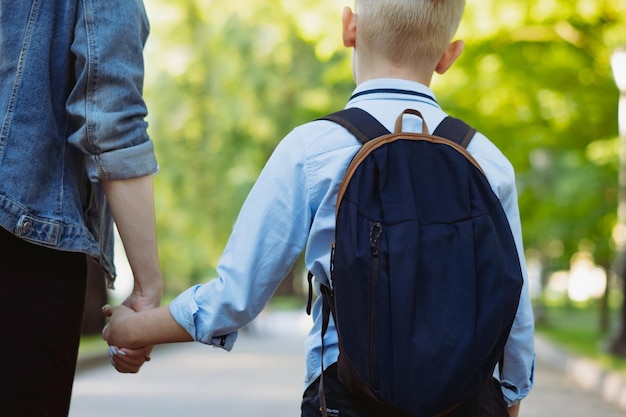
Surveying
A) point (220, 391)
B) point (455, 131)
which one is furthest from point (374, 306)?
point (220, 391)

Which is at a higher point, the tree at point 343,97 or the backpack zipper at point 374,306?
the backpack zipper at point 374,306

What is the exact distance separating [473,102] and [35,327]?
684 inches

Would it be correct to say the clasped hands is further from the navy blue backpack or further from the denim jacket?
the navy blue backpack

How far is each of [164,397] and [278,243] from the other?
28.5 feet

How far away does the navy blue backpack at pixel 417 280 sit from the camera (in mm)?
1938

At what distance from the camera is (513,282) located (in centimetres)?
204

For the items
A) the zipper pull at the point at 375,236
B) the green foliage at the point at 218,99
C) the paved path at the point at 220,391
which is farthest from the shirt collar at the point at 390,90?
the green foliage at the point at 218,99

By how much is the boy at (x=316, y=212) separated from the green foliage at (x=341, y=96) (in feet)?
39.9

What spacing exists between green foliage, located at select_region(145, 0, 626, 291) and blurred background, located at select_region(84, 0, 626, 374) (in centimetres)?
3

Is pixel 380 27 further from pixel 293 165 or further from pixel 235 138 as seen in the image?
pixel 235 138

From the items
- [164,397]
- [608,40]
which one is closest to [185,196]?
[608,40]

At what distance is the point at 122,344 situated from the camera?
2.36 meters

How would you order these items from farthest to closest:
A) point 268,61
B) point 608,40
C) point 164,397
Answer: point 268,61
point 608,40
point 164,397

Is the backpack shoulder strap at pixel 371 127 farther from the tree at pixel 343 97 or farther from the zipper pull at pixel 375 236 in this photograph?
the tree at pixel 343 97
